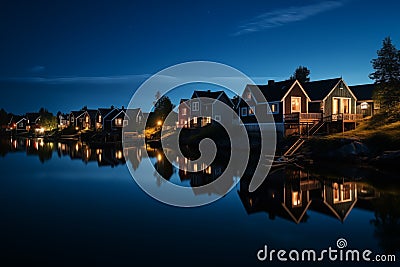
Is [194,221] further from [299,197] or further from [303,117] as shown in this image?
[303,117]

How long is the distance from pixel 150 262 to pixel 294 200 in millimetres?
10592

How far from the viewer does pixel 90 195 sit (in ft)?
68.6

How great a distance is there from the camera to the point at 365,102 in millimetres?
46031

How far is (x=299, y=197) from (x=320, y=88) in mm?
27107

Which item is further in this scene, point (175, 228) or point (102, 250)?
point (175, 228)

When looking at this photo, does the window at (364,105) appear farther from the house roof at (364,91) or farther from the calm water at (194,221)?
the calm water at (194,221)

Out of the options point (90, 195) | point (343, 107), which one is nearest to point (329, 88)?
point (343, 107)

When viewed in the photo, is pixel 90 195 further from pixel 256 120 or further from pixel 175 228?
pixel 256 120

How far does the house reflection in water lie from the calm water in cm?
5

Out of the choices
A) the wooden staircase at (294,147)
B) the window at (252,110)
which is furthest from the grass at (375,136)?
the window at (252,110)

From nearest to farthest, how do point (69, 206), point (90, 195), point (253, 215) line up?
1. point (253, 215)
2. point (69, 206)
3. point (90, 195)

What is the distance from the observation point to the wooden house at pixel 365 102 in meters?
44.2

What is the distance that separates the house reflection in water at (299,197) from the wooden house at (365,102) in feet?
82.7

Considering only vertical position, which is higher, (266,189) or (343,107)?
(343,107)
